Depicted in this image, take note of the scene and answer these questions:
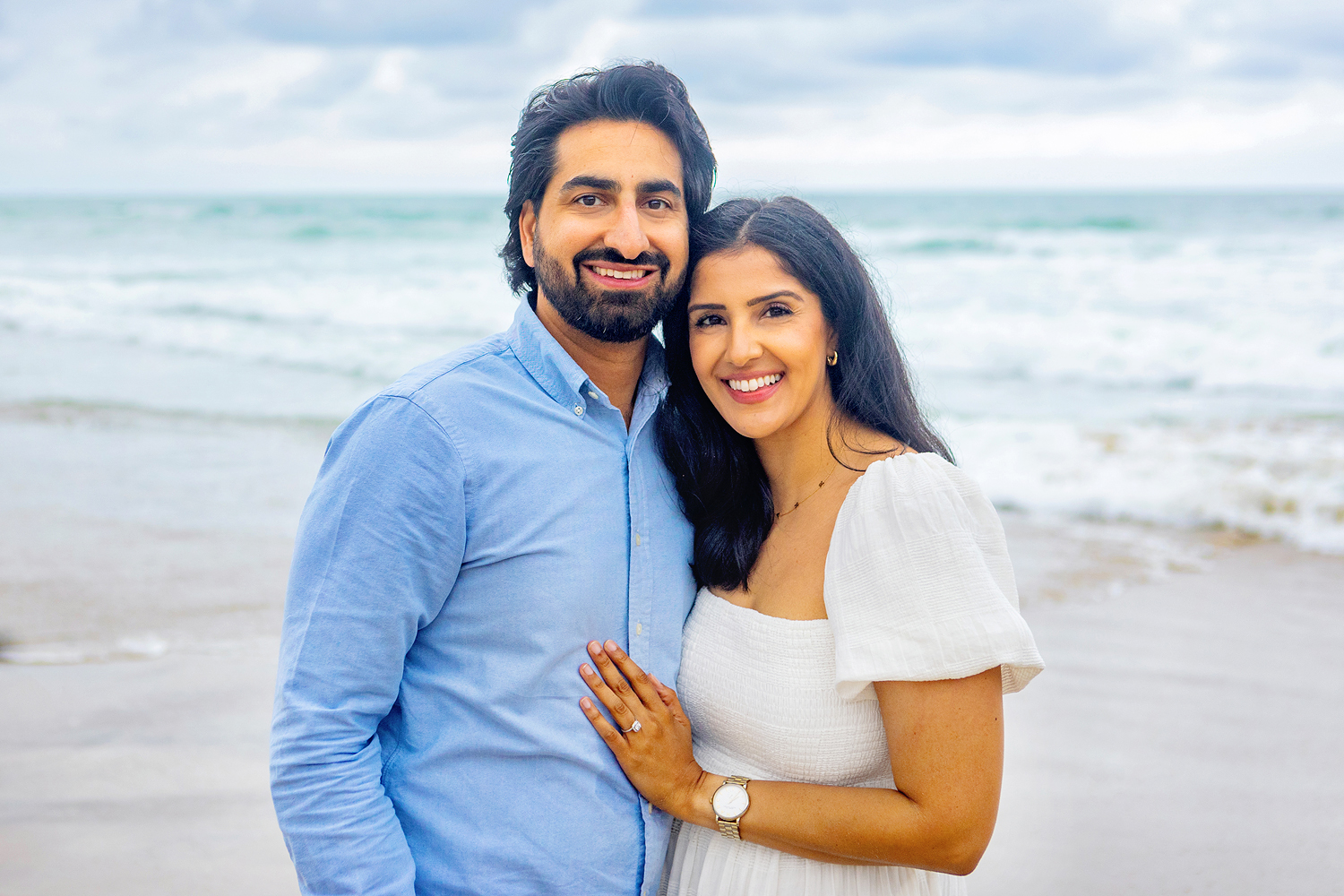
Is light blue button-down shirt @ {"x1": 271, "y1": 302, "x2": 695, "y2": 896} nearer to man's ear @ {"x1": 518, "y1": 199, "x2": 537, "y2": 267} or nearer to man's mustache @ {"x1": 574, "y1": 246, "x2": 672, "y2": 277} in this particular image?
man's mustache @ {"x1": 574, "y1": 246, "x2": 672, "y2": 277}

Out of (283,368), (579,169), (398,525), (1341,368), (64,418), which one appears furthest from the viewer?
(283,368)

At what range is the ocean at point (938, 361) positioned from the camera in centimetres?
798

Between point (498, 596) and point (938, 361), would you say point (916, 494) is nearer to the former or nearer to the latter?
point (498, 596)

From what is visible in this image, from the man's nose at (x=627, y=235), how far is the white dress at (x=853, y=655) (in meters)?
0.77

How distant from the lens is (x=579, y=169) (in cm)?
257

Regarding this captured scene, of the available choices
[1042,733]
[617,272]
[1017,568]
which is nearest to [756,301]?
[617,272]

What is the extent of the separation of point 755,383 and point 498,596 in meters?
0.86

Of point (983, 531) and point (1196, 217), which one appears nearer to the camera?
point (983, 531)

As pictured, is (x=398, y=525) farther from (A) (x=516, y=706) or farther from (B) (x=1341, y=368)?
(B) (x=1341, y=368)

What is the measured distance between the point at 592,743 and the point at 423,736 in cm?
36

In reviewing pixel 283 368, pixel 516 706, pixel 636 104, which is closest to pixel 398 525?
pixel 516 706

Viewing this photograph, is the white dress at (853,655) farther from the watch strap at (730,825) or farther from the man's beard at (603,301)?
the man's beard at (603,301)

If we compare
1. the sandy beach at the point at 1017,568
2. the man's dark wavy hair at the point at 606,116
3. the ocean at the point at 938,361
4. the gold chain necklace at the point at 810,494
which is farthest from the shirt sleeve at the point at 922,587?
the man's dark wavy hair at the point at 606,116

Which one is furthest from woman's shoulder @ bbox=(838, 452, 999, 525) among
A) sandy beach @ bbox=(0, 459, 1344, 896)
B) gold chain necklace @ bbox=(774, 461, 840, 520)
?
sandy beach @ bbox=(0, 459, 1344, 896)
